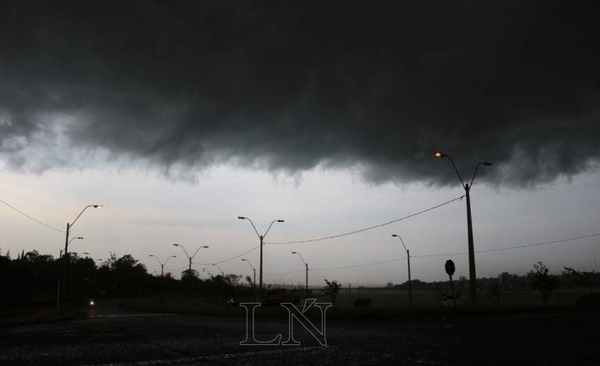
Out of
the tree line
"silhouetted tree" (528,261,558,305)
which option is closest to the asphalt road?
"silhouetted tree" (528,261,558,305)

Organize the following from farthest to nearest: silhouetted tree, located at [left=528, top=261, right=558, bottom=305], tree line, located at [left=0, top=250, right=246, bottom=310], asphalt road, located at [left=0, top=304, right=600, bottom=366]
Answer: tree line, located at [left=0, top=250, right=246, bottom=310] → silhouetted tree, located at [left=528, top=261, right=558, bottom=305] → asphalt road, located at [left=0, top=304, right=600, bottom=366]

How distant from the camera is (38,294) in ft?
406

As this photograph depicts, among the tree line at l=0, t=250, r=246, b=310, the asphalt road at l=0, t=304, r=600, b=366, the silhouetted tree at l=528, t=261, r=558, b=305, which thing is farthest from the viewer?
the tree line at l=0, t=250, r=246, b=310

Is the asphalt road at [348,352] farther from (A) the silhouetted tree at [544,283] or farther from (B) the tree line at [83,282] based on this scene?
(B) the tree line at [83,282]

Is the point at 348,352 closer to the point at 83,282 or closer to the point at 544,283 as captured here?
the point at 544,283

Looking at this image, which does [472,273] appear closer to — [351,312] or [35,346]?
[351,312]

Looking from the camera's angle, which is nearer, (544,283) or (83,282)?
(544,283)

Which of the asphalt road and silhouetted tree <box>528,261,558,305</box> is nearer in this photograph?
the asphalt road

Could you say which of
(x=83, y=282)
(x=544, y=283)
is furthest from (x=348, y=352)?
(x=83, y=282)

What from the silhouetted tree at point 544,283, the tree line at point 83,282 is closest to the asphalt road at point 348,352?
the silhouetted tree at point 544,283

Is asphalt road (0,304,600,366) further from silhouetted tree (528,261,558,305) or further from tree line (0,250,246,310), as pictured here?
tree line (0,250,246,310)

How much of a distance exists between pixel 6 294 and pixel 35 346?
57.5m

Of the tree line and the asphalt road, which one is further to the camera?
the tree line

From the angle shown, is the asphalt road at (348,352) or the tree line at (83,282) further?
the tree line at (83,282)
